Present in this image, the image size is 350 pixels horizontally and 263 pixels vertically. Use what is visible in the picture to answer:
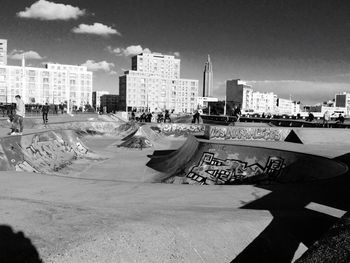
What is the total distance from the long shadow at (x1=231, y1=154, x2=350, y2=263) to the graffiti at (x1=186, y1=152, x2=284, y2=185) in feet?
15.1

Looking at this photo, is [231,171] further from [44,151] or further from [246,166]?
[44,151]

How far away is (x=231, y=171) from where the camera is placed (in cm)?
1206

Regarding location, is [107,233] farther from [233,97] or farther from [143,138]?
[233,97]

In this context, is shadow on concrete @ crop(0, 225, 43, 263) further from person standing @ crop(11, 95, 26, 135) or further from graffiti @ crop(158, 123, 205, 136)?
graffiti @ crop(158, 123, 205, 136)

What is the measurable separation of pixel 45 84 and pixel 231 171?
12979 cm

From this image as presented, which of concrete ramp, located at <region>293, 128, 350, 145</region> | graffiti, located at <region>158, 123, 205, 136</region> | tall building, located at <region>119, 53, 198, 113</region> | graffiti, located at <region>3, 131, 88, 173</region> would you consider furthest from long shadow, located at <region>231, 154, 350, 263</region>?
tall building, located at <region>119, 53, 198, 113</region>

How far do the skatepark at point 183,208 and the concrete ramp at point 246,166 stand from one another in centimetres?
4

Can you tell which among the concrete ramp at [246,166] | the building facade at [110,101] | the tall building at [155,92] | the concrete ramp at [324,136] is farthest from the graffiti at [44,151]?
the building facade at [110,101]

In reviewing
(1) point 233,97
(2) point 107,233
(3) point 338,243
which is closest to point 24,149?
(2) point 107,233

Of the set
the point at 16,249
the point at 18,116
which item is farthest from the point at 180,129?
the point at 16,249

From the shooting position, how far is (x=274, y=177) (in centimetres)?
1126

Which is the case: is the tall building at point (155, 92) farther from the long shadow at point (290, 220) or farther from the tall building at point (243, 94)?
the long shadow at point (290, 220)

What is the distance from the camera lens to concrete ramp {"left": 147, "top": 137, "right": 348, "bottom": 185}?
1045 centimetres

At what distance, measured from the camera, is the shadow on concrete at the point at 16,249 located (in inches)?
120
